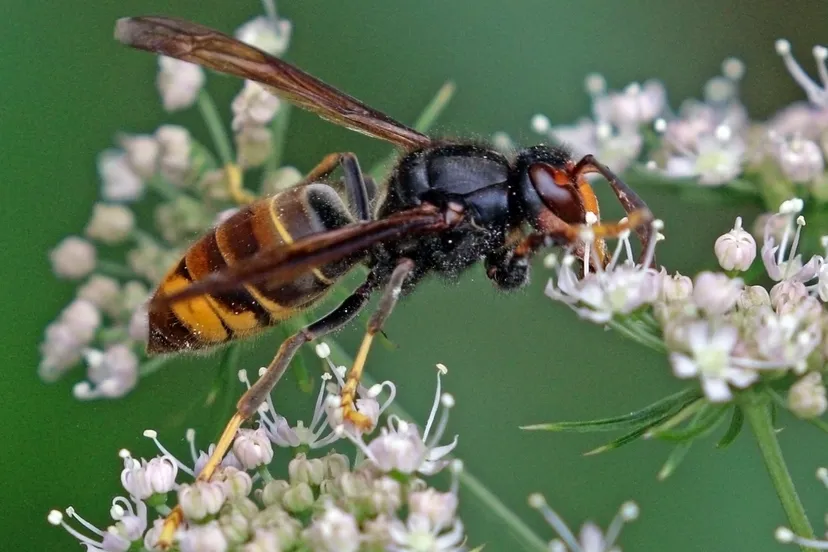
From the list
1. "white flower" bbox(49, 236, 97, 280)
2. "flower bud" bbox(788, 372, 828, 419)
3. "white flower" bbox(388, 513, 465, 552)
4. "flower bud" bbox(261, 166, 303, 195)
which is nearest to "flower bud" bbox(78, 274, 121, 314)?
"white flower" bbox(49, 236, 97, 280)

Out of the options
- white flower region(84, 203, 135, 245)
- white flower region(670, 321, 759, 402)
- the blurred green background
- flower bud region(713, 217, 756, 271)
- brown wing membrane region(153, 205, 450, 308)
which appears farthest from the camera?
the blurred green background

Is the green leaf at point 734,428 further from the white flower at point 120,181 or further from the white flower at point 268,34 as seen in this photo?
the white flower at point 268,34

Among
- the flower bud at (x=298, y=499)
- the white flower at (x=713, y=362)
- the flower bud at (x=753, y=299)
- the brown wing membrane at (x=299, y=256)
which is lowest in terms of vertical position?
the flower bud at (x=298, y=499)

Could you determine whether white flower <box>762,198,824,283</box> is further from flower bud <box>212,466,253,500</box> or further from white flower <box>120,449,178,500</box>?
white flower <box>120,449,178,500</box>

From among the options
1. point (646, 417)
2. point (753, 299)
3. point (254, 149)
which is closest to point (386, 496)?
point (646, 417)

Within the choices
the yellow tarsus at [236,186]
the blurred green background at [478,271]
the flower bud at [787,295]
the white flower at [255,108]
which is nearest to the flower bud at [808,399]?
the flower bud at [787,295]

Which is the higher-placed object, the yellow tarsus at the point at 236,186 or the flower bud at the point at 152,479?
the yellow tarsus at the point at 236,186

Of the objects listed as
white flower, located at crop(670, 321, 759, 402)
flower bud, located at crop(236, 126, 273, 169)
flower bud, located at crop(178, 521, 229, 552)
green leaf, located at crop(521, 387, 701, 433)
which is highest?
flower bud, located at crop(236, 126, 273, 169)
